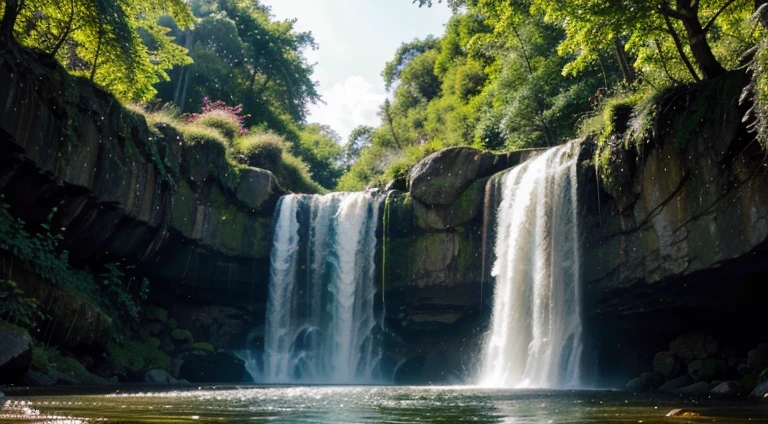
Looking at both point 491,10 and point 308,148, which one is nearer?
point 491,10

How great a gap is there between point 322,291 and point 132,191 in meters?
7.46

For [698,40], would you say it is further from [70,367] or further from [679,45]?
[70,367]

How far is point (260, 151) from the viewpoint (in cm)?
2884

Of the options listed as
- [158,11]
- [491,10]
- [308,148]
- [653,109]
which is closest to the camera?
[653,109]

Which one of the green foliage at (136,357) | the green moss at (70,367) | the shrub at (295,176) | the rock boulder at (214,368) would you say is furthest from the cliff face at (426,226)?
the shrub at (295,176)

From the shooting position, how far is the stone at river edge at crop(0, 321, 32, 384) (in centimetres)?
1187

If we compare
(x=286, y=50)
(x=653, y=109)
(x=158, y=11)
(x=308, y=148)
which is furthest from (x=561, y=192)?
(x=308, y=148)

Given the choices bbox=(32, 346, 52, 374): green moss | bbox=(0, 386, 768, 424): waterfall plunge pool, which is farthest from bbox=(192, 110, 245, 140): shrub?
bbox=(0, 386, 768, 424): waterfall plunge pool

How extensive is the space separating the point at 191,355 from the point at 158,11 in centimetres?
1041

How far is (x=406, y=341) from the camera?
2372 cm

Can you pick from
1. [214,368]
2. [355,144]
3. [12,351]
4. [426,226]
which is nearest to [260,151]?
[426,226]

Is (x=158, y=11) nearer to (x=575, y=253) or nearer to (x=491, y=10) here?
(x=491, y=10)

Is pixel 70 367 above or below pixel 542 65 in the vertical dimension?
below

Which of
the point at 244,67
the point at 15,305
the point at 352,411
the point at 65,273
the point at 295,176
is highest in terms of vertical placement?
the point at 244,67
